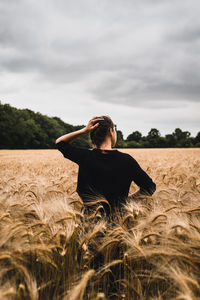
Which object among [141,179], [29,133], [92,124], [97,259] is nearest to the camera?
[97,259]

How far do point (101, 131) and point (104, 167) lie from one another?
0.38m

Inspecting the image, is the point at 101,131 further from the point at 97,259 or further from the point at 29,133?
the point at 29,133

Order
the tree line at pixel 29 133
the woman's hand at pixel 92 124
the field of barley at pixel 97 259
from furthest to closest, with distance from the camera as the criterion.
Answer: the tree line at pixel 29 133, the woman's hand at pixel 92 124, the field of barley at pixel 97 259

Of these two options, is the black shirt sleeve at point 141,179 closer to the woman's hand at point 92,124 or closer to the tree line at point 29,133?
the woman's hand at point 92,124

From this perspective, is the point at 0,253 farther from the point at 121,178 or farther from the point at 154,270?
the point at 121,178

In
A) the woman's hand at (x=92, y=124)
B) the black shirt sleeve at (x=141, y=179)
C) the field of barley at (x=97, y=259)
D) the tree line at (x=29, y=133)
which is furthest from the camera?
the tree line at (x=29, y=133)

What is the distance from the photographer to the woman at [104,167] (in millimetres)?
2150

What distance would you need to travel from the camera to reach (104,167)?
215 cm

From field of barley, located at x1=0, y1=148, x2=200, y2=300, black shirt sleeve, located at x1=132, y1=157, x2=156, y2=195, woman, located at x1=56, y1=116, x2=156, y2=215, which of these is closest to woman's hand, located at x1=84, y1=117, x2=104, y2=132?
woman, located at x1=56, y1=116, x2=156, y2=215

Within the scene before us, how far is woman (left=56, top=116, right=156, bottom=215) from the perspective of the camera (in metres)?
2.15

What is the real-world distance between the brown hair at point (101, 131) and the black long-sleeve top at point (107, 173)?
0.36ft

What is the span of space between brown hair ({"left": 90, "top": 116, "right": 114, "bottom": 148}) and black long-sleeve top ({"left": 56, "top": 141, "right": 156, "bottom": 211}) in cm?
11

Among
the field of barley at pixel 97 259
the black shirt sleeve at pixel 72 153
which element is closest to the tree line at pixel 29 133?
the black shirt sleeve at pixel 72 153

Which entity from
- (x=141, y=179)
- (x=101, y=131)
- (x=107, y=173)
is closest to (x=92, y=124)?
(x=101, y=131)
